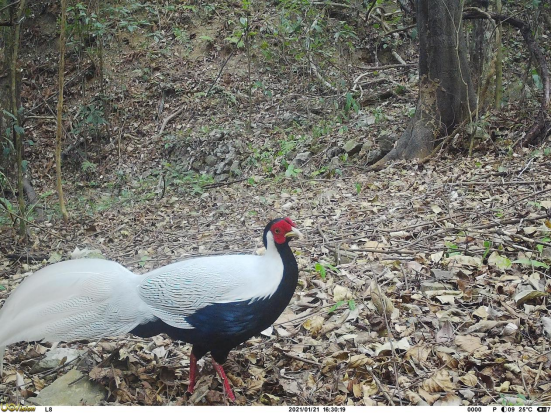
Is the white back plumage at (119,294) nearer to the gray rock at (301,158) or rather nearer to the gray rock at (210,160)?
the gray rock at (301,158)

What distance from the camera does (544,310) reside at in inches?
107

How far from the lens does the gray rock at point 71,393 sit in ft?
7.72

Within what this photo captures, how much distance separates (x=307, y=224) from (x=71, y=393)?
2.54m

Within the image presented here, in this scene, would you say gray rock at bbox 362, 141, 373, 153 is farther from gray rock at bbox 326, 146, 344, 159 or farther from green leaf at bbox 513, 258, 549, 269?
green leaf at bbox 513, 258, 549, 269

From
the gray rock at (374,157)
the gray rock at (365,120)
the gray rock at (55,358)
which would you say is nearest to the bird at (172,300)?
the gray rock at (55,358)

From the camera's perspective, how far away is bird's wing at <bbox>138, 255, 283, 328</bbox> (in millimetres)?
2195

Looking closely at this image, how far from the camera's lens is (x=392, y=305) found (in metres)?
2.95

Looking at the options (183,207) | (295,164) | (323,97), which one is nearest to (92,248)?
(183,207)

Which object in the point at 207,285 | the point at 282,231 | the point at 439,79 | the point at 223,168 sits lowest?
the point at 223,168

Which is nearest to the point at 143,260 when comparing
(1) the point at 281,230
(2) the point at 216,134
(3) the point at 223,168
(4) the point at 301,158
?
(1) the point at 281,230

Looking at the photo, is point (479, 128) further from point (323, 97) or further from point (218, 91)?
point (218, 91)

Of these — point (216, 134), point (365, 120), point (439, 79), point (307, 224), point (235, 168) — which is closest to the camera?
point (307, 224)

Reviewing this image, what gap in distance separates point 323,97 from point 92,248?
196 inches

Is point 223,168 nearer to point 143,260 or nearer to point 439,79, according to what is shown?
point 439,79
